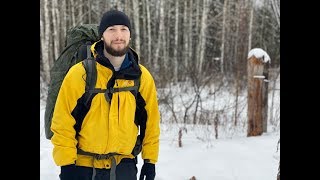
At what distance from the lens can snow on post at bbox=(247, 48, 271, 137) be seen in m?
6.12

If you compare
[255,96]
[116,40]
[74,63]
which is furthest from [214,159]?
[116,40]

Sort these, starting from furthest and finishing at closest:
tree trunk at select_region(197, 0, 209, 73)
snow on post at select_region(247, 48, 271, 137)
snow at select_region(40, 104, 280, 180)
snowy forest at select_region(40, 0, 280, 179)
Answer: tree trunk at select_region(197, 0, 209, 73) < snowy forest at select_region(40, 0, 280, 179) < snow on post at select_region(247, 48, 271, 137) < snow at select_region(40, 104, 280, 180)

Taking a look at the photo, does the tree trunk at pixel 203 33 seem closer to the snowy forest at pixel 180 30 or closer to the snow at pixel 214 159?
the snowy forest at pixel 180 30

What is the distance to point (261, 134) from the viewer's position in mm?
6301

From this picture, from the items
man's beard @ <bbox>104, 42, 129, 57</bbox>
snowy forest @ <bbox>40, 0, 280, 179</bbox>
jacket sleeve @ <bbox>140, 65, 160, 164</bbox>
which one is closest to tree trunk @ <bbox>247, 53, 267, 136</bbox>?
jacket sleeve @ <bbox>140, 65, 160, 164</bbox>

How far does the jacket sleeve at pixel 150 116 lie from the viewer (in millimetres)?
2506

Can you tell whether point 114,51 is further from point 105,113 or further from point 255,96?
point 255,96

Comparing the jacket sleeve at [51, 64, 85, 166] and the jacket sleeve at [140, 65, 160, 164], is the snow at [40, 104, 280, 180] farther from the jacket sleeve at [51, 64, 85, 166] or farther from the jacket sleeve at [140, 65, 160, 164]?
the jacket sleeve at [51, 64, 85, 166]

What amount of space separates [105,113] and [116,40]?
1.44ft

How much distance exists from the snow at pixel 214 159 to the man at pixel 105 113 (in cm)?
220

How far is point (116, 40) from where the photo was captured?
2.37 metres

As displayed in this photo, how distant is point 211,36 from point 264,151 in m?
19.5
